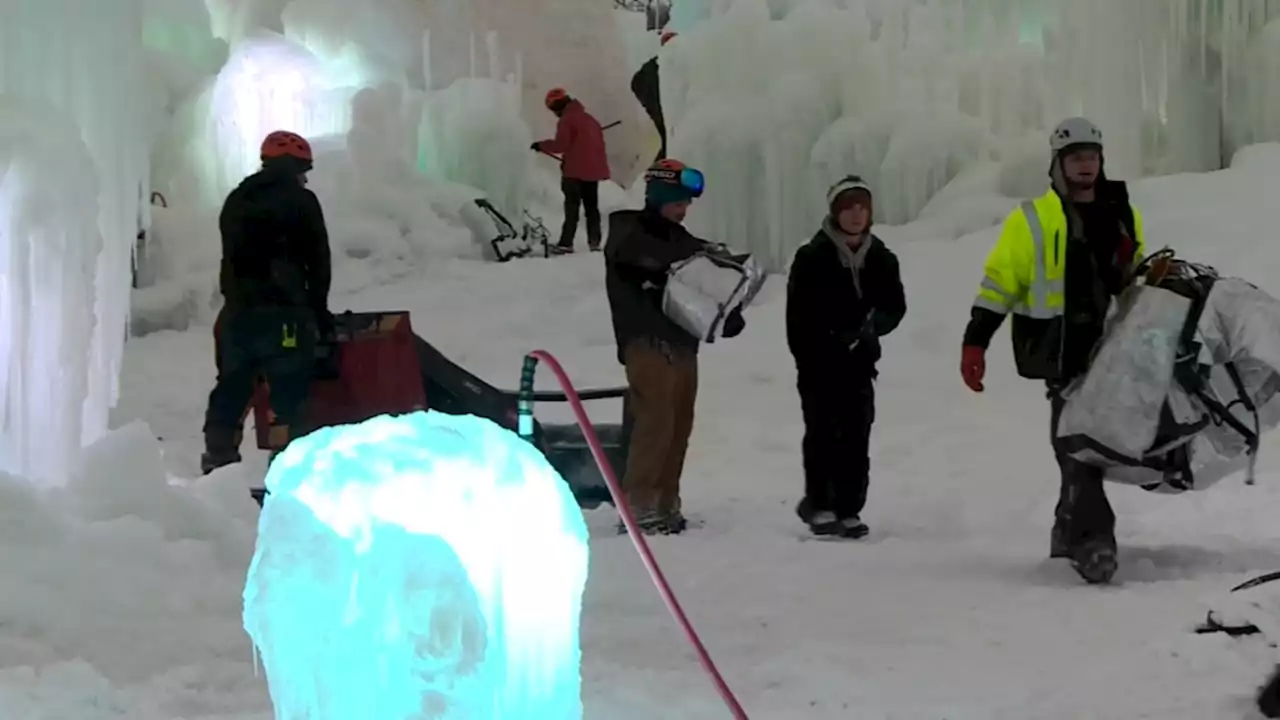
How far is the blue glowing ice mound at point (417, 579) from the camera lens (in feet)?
7.66

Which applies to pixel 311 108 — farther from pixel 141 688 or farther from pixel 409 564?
pixel 409 564

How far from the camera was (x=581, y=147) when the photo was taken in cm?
1517

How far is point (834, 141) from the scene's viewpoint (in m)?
13.4

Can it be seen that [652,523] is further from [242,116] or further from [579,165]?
[242,116]

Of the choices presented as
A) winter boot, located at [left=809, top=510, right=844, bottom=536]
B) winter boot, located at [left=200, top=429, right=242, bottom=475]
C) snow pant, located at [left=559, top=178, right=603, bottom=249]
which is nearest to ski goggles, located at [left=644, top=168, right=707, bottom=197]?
winter boot, located at [left=809, top=510, right=844, bottom=536]

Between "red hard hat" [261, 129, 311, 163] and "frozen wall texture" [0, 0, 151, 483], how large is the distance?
662mm

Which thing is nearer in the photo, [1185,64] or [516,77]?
[1185,64]

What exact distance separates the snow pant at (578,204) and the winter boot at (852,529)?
1008 centimetres

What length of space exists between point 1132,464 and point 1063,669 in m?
1.00

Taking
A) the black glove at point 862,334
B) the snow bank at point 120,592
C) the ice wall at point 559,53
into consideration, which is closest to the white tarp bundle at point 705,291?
the black glove at point 862,334

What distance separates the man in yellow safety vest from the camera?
4.77 meters

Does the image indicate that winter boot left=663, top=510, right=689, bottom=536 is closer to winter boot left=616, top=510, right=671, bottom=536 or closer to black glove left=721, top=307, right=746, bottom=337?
winter boot left=616, top=510, right=671, bottom=536

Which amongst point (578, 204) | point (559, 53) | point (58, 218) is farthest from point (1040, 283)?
point (559, 53)

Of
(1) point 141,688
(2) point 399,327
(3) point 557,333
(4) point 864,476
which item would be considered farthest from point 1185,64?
(1) point 141,688
